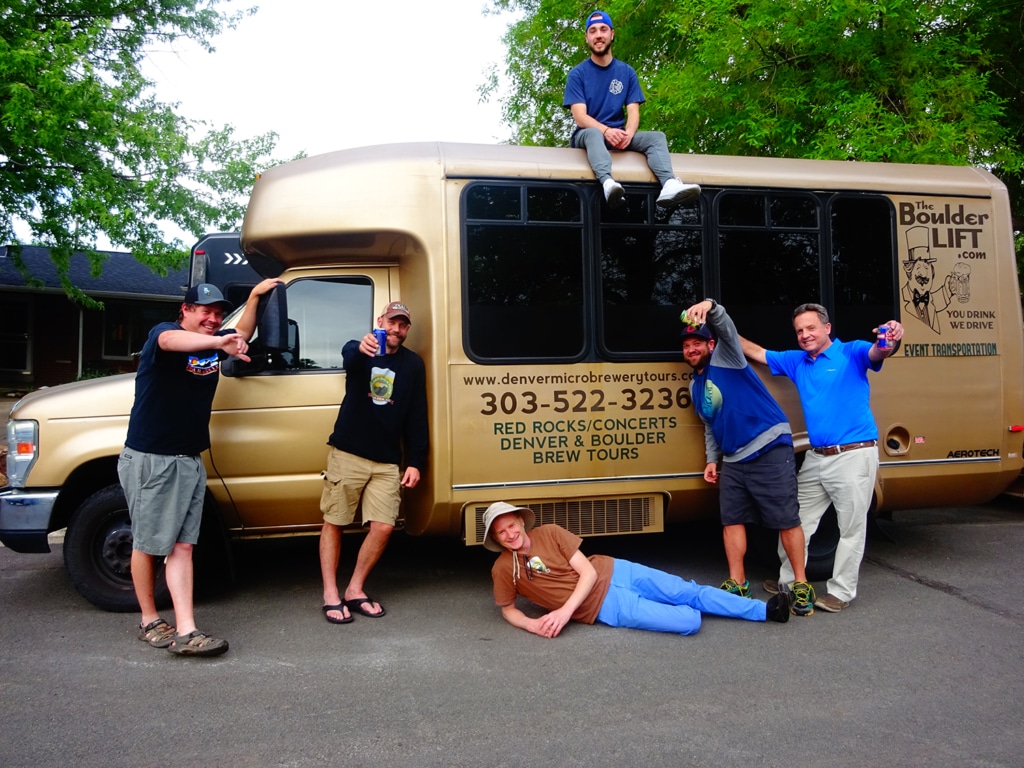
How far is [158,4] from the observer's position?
13.8 m

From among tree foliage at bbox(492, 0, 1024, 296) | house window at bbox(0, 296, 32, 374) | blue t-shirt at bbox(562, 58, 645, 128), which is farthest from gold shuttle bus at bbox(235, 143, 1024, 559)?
house window at bbox(0, 296, 32, 374)

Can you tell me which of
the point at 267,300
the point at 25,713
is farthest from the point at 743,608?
the point at 25,713

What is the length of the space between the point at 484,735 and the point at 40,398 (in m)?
3.54

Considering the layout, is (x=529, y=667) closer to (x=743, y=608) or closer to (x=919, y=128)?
(x=743, y=608)

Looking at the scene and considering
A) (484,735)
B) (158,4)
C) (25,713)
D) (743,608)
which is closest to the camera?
(484,735)

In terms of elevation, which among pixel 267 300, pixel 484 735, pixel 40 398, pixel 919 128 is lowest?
pixel 484 735

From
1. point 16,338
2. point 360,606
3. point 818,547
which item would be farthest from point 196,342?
point 16,338

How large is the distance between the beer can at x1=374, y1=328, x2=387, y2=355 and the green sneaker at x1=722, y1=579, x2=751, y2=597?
2.57 metres

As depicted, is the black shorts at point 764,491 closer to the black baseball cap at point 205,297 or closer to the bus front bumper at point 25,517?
the black baseball cap at point 205,297

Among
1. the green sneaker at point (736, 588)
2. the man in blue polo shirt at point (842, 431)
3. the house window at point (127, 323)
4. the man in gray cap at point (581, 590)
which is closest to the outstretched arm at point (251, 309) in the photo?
the man in gray cap at point (581, 590)

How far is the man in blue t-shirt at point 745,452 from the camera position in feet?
16.3

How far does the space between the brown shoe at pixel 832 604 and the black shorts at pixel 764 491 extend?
0.52 metres

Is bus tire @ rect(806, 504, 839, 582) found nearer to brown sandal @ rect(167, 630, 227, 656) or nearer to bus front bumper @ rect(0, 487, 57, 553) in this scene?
brown sandal @ rect(167, 630, 227, 656)

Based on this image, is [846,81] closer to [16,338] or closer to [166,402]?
[166,402]
